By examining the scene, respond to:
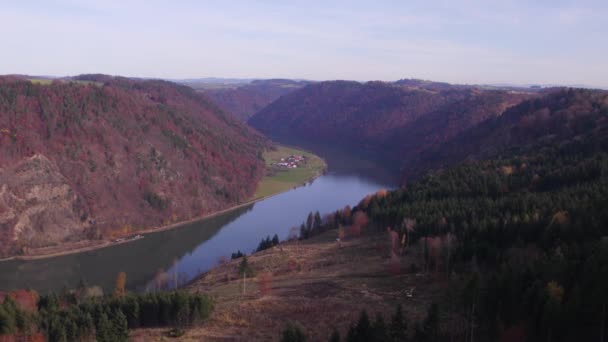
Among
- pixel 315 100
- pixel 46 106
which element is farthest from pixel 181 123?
pixel 315 100

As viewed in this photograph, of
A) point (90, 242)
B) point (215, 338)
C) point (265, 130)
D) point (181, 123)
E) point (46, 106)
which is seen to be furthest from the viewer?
point (265, 130)

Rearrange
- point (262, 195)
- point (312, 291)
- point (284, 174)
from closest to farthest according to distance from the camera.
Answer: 1. point (312, 291)
2. point (262, 195)
3. point (284, 174)

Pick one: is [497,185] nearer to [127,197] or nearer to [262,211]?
[262,211]

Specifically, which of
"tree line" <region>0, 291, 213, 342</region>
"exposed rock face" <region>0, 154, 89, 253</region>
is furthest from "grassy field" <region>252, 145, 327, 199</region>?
"tree line" <region>0, 291, 213, 342</region>

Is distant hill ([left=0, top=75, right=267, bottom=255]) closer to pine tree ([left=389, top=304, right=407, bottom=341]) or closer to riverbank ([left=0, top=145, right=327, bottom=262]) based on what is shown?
riverbank ([left=0, top=145, right=327, bottom=262])

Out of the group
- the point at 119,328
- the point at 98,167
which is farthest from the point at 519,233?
the point at 98,167

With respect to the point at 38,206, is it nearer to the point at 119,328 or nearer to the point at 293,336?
the point at 119,328
